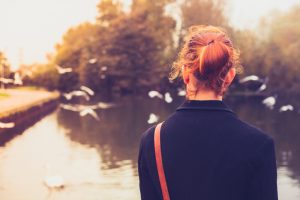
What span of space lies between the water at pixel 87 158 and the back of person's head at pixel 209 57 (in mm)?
4216

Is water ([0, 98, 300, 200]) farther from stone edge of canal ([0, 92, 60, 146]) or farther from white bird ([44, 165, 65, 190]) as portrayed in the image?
stone edge of canal ([0, 92, 60, 146])

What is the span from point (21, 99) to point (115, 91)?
308 inches

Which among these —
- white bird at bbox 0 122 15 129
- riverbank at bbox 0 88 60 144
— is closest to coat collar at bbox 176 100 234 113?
white bird at bbox 0 122 15 129

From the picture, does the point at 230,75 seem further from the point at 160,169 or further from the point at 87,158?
the point at 87,158

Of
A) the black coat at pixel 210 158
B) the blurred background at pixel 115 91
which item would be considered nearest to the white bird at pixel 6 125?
the blurred background at pixel 115 91

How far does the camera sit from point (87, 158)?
7.54 metres

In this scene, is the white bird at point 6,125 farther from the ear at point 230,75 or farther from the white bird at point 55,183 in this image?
the ear at point 230,75

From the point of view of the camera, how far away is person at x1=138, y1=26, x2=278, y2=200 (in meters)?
0.86

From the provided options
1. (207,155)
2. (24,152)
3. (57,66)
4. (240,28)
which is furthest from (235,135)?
(240,28)

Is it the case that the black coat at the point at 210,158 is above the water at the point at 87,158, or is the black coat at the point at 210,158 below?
above

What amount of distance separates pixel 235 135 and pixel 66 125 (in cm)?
1166

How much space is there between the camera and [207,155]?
2.91 feet

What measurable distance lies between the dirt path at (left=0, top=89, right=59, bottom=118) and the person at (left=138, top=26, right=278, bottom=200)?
337 inches

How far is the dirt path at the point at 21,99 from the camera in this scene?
10.1 m
